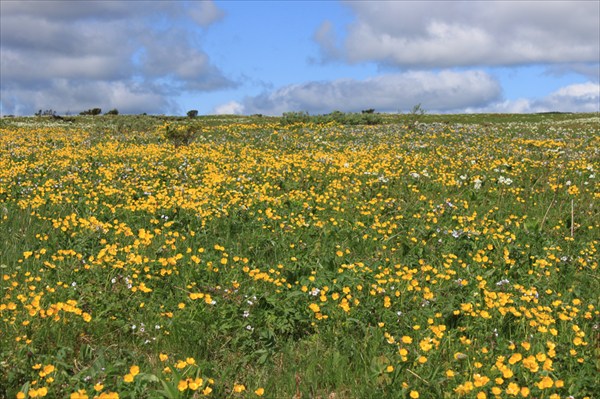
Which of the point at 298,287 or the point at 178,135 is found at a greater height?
the point at 178,135

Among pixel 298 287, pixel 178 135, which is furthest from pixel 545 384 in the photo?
pixel 178 135

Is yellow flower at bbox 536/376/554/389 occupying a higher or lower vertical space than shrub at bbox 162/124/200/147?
lower

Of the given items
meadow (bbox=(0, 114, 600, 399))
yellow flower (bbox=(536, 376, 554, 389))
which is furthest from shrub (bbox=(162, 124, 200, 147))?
yellow flower (bbox=(536, 376, 554, 389))

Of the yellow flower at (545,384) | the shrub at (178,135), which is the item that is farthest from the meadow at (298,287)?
the shrub at (178,135)

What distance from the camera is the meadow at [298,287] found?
14.8ft

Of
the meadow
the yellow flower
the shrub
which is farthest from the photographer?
the shrub

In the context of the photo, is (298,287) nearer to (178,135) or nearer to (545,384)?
(545,384)

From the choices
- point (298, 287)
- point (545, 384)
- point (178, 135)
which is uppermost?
point (178, 135)

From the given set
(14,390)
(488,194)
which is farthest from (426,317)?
(488,194)

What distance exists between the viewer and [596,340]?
5.18 metres

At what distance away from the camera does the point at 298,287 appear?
20.8 feet

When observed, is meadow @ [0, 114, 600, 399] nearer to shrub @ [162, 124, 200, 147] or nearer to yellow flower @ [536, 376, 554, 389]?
yellow flower @ [536, 376, 554, 389]

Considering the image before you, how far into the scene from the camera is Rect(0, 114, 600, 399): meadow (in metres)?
4.52

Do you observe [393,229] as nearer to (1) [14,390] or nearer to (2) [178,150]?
(1) [14,390]
